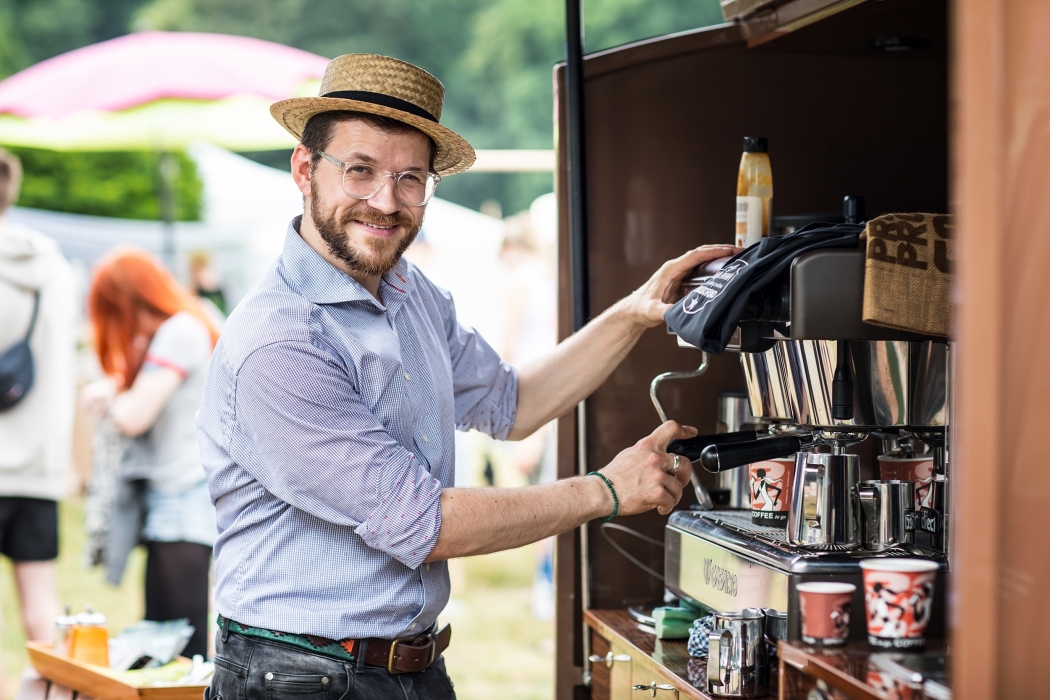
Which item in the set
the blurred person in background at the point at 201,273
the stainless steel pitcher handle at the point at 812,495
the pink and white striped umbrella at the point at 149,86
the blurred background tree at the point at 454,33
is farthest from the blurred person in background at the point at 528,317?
the blurred background tree at the point at 454,33

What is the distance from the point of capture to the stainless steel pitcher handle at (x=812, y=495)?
1.84 metres

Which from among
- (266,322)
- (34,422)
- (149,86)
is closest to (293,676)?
(266,322)

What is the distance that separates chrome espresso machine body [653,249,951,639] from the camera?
1.68 m

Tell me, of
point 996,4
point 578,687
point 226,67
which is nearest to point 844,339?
point 996,4

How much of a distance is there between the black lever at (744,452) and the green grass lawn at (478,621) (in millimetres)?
2738

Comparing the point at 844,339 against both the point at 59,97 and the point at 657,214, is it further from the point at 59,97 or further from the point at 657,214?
the point at 59,97

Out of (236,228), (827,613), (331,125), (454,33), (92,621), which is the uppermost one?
(454,33)

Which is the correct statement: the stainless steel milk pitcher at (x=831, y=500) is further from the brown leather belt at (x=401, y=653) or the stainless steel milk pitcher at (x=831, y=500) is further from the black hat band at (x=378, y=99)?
the black hat band at (x=378, y=99)

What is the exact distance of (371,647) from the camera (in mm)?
2018

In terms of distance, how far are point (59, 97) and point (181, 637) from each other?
3.83 metres

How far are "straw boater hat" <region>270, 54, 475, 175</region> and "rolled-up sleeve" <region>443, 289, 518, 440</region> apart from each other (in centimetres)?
48

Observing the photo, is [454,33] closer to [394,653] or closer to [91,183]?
[91,183]

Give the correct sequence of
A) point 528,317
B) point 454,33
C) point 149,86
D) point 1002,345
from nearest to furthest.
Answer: point 1002,345, point 149,86, point 528,317, point 454,33

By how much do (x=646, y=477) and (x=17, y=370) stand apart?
3.07 meters
